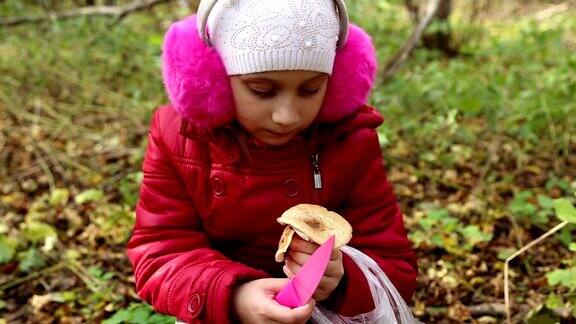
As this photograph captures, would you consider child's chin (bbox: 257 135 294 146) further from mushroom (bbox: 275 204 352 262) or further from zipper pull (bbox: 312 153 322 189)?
mushroom (bbox: 275 204 352 262)

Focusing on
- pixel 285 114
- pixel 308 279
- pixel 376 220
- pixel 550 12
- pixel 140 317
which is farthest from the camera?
pixel 550 12

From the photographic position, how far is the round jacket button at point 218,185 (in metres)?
1.58

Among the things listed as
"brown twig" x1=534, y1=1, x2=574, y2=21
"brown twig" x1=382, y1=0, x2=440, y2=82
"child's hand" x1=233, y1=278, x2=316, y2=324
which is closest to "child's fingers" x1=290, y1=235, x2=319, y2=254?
"child's hand" x1=233, y1=278, x2=316, y2=324

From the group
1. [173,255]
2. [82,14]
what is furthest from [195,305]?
[82,14]

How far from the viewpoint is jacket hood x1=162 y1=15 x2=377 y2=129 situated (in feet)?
4.66

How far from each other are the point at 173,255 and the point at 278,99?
530mm

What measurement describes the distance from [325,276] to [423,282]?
1.14 m

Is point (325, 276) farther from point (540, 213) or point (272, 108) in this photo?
point (540, 213)

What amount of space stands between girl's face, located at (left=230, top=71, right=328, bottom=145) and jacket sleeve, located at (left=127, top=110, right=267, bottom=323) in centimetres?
33

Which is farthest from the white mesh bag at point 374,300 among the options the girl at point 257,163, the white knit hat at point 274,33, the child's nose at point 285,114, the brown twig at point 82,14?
the brown twig at point 82,14

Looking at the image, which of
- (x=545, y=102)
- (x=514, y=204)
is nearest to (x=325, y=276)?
(x=514, y=204)

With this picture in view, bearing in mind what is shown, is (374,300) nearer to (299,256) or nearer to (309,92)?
(299,256)

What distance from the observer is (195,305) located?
4.73 feet

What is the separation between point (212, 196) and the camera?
1.61 m
